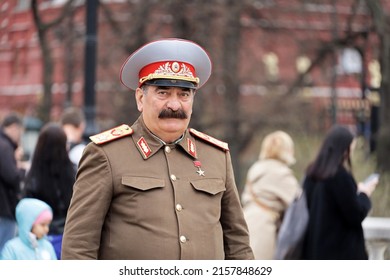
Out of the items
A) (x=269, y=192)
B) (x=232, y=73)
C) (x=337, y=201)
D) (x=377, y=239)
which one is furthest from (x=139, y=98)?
(x=232, y=73)

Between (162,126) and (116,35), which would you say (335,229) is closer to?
(162,126)

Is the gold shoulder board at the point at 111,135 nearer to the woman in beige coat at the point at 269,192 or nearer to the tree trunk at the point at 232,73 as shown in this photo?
the woman in beige coat at the point at 269,192

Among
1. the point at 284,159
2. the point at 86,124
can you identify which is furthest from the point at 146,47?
the point at 86,124

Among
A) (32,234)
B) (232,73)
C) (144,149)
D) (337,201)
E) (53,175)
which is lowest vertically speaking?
(32,234)

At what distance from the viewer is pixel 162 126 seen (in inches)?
199

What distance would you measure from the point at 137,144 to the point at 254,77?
22918 mm

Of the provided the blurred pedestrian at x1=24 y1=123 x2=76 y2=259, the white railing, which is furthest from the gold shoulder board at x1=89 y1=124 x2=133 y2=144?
the white railing

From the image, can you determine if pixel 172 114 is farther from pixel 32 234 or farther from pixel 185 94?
pixel 32 234

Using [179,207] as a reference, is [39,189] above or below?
above

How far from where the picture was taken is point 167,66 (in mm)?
5191

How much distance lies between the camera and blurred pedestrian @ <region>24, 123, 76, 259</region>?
8.23 m

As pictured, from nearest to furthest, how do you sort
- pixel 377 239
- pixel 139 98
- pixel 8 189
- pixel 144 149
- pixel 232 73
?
pixel 144 149, pixel 139 98, pixel 8 189, pixel 377 239, pixel 232 73

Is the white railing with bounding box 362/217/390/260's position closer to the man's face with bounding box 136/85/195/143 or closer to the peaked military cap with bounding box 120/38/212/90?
the peaked military cap with bounding box 120/38/212/90

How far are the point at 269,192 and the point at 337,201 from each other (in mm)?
2213
